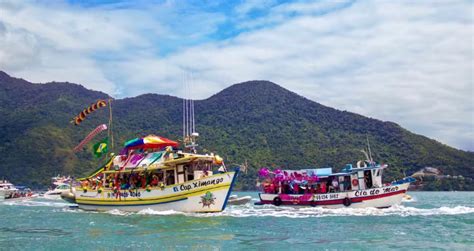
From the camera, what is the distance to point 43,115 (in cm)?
12719

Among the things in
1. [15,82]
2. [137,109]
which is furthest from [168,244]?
[15,82]

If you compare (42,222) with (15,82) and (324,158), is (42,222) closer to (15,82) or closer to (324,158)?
(324,158)

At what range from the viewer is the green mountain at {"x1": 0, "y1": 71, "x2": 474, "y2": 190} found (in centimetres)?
11150

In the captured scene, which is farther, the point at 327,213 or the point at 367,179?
the point at 367,179

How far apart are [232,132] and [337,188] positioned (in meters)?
98.2

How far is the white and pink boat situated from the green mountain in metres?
69.0

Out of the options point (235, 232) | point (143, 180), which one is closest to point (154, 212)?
point (143, 180)

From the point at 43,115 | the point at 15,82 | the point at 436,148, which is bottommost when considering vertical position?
the point at 436,148

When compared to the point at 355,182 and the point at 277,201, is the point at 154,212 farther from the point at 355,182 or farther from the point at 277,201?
the point at 355,182

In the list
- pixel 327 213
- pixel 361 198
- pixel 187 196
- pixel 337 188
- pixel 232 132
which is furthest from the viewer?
pixel 232 132

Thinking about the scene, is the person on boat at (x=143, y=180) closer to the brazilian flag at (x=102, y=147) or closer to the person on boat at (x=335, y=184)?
the brazilian flag at (x=102, y=147)

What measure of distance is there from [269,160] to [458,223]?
298ft

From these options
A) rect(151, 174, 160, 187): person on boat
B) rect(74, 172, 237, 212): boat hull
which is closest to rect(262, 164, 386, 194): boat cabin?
rect(74, 172, 237, 212): boat hull

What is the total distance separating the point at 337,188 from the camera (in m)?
39.9
